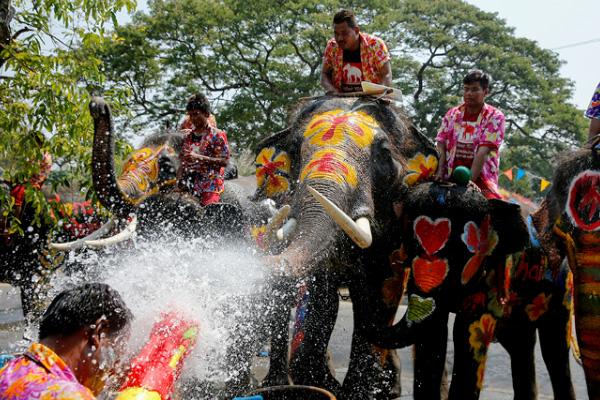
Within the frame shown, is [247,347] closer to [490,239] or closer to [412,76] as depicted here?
[490,239]

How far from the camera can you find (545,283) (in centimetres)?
520

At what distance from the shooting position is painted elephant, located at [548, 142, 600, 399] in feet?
12.8

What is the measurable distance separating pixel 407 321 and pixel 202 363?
4.55ft

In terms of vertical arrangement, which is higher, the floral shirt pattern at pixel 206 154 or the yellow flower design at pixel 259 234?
the floral shirt pattern at pixel 206 154

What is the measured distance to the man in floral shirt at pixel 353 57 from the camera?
560 centimetres

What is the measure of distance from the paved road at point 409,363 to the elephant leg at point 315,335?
0.91 metres

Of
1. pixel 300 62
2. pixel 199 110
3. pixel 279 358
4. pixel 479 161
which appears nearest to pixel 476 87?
pixel 479 161

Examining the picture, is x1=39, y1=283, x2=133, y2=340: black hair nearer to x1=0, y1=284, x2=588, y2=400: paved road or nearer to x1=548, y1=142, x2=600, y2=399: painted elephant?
x1=548, y1=142, x2=600, y2=399: painted elephant

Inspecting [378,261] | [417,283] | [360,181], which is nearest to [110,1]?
[360,181]

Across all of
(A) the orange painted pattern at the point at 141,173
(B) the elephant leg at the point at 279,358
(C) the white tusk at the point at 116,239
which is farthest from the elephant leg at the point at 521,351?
(A) the orange painted pattern at the point at 141,173

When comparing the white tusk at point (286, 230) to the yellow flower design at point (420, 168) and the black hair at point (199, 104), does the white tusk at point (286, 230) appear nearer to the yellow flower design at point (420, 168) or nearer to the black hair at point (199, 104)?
the yellow flower design at point (420, 168)

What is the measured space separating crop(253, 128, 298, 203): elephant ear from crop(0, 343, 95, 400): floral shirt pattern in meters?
3.34

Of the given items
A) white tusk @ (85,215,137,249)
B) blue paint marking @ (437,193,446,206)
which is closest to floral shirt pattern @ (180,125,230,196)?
white tusk @ (85,215,137,249)

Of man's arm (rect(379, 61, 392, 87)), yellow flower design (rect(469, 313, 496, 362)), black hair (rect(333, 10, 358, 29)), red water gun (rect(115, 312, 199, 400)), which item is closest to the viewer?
red water gun (rect(115, 312, 199, 400))
